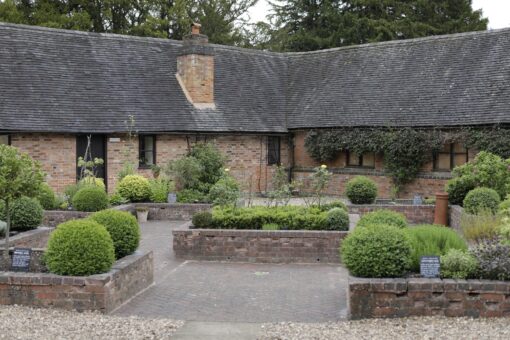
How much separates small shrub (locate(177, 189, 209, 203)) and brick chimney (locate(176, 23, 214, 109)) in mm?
6179

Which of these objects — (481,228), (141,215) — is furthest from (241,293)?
(141,215)

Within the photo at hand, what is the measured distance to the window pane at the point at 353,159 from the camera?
2550cm

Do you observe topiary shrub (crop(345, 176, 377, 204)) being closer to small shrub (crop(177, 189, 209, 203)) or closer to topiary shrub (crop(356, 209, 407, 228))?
small shrub (crop(177, 189, 209, 203))

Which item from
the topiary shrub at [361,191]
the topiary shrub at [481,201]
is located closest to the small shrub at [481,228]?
the topiary shrub at [481,201]

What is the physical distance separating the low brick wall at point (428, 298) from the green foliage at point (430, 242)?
2.45 feet

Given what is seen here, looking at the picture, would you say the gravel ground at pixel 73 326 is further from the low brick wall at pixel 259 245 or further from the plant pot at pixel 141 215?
the plant pot at pixel 141 215

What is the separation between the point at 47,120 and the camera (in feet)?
69.2

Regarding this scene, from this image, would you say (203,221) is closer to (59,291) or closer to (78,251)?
(78,251)

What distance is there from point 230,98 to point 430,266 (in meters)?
19.0

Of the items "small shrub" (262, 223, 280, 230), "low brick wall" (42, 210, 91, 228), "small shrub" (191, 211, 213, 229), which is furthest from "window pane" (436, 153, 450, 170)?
"low brick wall" (42, 210, 91, 228)

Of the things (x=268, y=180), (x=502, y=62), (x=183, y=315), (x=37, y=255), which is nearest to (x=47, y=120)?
(x=268, y=180)

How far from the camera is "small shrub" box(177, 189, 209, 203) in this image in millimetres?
19859

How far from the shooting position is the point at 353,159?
25.7m

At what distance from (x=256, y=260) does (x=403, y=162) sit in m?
11.9
